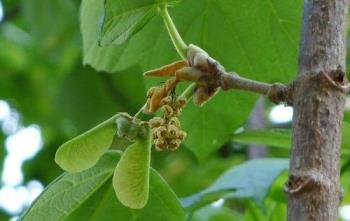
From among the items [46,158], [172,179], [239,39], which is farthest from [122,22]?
[46,158]

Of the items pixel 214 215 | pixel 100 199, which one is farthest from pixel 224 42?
pixel 214 215

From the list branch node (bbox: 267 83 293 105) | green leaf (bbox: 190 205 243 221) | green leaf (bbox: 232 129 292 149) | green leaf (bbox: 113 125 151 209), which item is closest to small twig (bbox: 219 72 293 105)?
branch node (bbox: 267 83 293 105)

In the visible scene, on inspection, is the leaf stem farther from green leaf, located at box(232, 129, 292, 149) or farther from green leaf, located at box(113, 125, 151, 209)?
green leaf, located at box(232, 129, 292, 149)

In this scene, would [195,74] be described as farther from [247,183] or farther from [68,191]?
[247,183]

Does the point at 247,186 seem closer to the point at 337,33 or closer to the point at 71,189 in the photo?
the point at 71,189

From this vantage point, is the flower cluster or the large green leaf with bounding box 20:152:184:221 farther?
the large green leaf with bounding box 20:152:184:221
